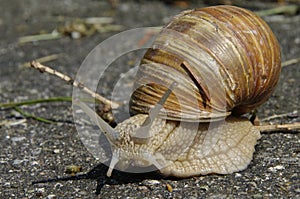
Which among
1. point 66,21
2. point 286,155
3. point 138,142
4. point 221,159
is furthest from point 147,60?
point 66,21

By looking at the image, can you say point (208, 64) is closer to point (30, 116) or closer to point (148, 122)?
point (148, 122)

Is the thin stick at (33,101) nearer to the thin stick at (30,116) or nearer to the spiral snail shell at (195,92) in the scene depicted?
the thin stick at (30,116)

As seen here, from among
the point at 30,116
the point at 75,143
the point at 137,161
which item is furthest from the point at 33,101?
the point at 137,161

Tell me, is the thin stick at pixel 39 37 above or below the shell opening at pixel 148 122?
below

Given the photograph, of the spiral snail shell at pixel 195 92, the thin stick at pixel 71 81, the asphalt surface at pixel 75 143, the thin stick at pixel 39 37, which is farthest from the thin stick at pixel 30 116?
the thin stick at pixel 39 37

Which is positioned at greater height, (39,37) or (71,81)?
(71,81)

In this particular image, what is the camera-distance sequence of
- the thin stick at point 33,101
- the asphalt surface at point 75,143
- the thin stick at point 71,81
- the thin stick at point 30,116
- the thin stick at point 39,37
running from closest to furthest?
the asphalt surface at point 75,143, the thin stick at point 71,81, the thin stick at point 30,116, the thin stick at point 33,101, the thin stick at point 39,37

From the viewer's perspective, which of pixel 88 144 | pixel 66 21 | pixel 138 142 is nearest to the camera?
pixel 138 142

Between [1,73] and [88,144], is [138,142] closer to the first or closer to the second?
[88,144]
